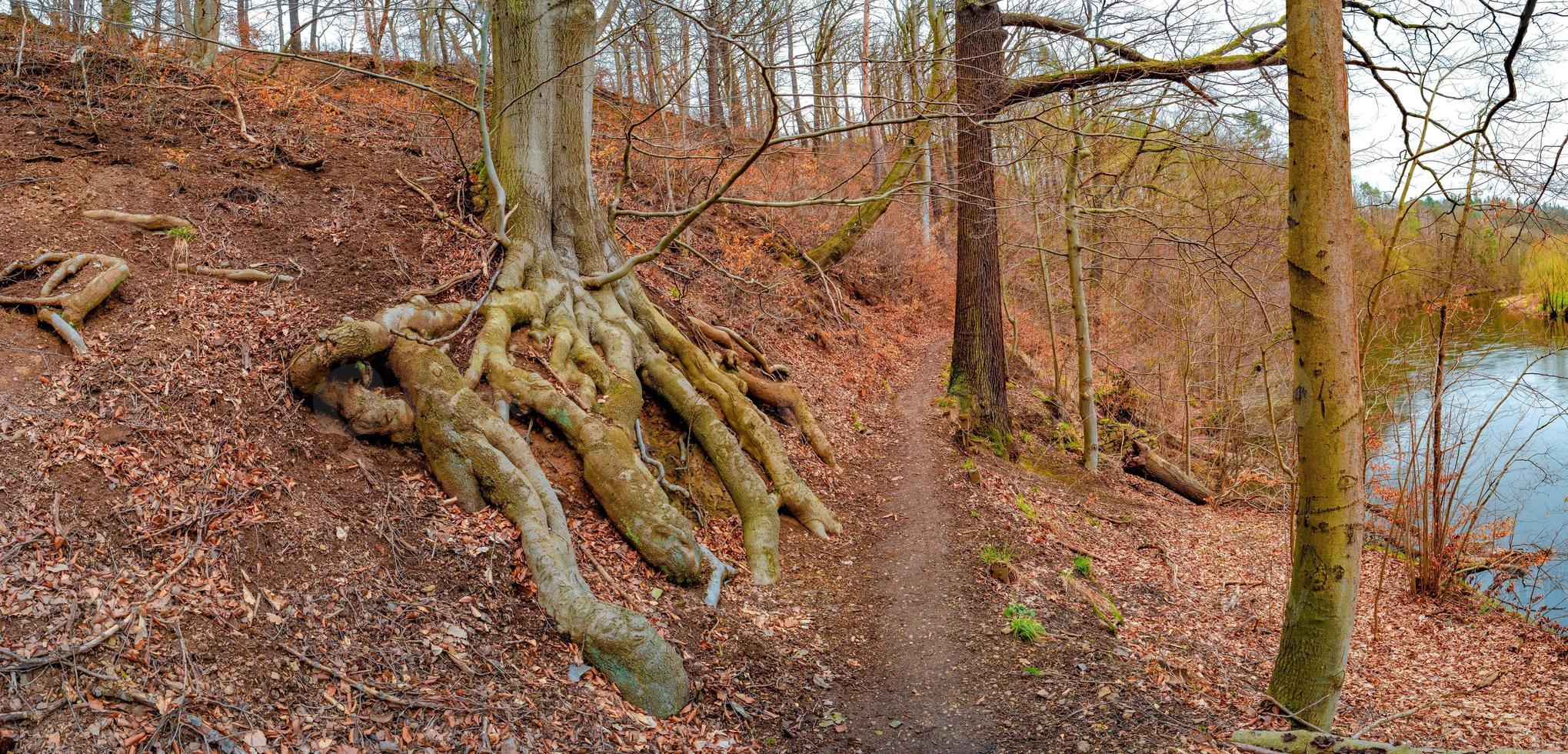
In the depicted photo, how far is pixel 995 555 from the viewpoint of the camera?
23.5 feet

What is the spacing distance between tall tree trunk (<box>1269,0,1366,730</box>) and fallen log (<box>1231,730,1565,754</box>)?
167 millimetres

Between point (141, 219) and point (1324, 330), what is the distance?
828 cm

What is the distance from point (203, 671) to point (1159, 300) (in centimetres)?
1640

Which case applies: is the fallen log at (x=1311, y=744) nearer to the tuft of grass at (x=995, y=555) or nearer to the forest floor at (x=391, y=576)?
the forest floor at (x=391, y=576)

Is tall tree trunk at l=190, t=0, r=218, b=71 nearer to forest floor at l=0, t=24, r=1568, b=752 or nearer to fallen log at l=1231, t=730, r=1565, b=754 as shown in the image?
forest floor at l=0, t=24, r=1568, b=752

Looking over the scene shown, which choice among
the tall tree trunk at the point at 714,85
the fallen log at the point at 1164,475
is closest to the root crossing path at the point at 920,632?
the fallen log at the point at 1164,475

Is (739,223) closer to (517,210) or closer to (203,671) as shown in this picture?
(517,210)

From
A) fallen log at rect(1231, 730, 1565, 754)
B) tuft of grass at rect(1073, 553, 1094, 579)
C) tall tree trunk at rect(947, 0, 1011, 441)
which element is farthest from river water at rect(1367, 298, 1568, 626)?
tall tree trunk at rect(947, 0, 1011, 441)

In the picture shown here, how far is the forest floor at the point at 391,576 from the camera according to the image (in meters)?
3.63

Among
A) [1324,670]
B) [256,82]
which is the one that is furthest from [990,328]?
[256,82]

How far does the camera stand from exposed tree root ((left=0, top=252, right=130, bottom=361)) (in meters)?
5.08

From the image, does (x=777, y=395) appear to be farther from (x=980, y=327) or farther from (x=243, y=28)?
(x=243, y=28)

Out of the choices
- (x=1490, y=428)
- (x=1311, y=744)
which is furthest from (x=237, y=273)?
(x=1490, y=428)

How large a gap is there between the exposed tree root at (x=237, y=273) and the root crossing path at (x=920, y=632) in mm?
5202
